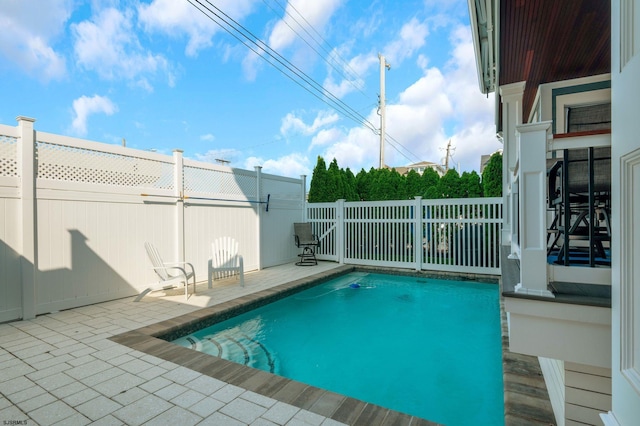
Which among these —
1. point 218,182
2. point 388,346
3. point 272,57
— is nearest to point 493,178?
point 388,346

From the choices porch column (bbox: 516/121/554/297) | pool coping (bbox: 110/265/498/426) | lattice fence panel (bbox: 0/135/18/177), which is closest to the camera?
Result: porch column (bbox: 516/121/554/297)

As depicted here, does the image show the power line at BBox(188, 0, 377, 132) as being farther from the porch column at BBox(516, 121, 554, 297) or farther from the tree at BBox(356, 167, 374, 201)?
the porch column at BBox(516, 121, 554, 297)

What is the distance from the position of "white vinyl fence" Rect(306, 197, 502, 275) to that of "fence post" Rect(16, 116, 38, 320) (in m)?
5.93

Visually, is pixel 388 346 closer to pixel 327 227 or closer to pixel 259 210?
pixel 259 210

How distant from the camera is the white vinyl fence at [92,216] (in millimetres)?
3803

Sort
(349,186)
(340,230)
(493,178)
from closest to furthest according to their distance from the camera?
(493,178) < (340,230) < (349,186)

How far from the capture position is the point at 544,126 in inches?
64.4

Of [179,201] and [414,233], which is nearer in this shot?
[179,201]

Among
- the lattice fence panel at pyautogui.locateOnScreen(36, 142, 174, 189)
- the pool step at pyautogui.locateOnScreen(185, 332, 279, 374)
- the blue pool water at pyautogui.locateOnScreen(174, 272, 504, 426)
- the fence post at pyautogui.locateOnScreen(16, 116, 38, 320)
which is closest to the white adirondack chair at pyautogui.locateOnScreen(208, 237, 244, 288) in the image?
the blue pool water at pyautogui.locateOnScreen(174, 272, 504, 426)

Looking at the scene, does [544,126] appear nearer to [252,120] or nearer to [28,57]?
[28,57]

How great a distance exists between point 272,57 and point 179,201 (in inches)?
218

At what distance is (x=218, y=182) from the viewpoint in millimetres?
6406

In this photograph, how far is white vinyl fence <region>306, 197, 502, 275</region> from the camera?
667 centimetres

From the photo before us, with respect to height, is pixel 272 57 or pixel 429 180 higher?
pixel 272 57
